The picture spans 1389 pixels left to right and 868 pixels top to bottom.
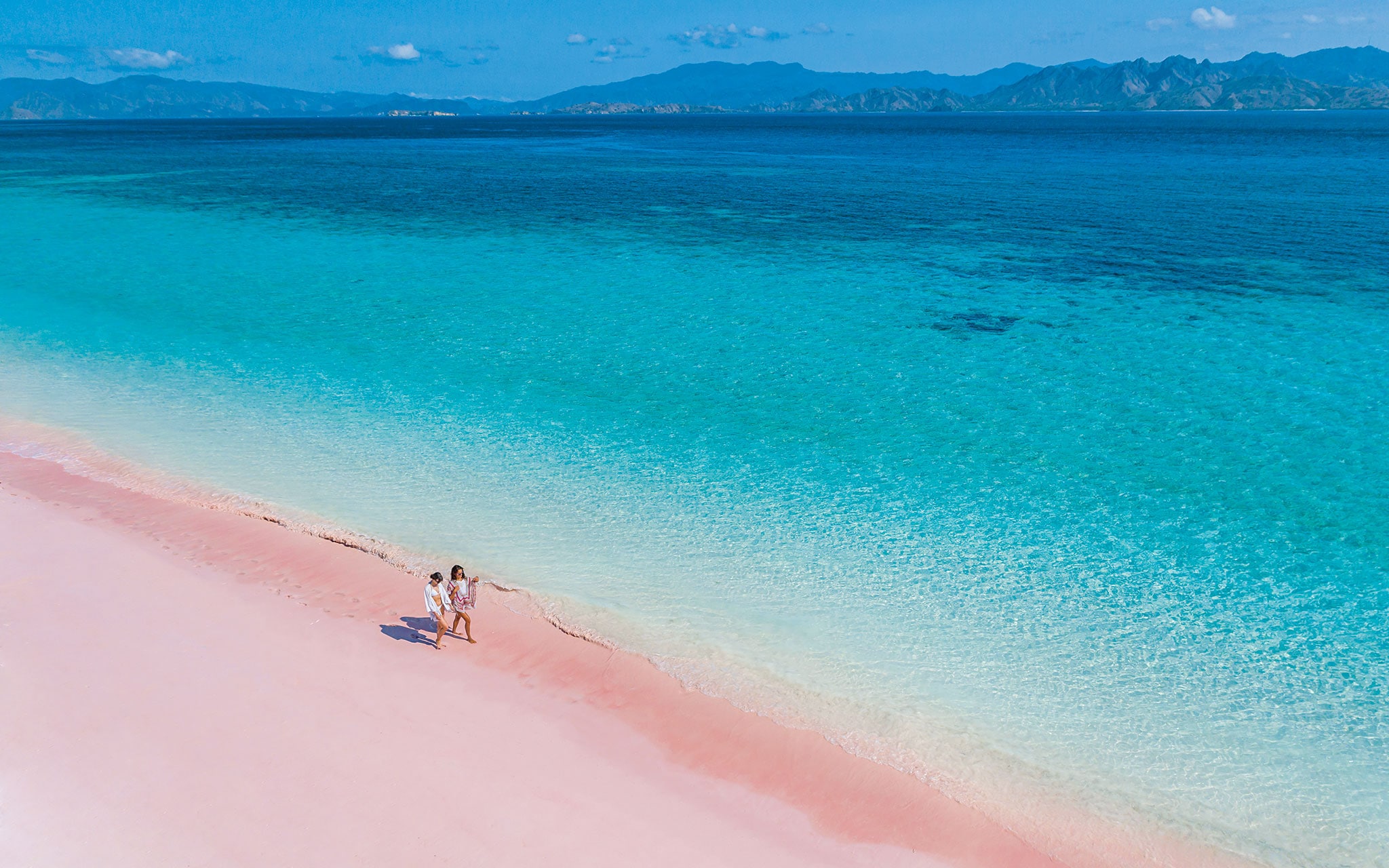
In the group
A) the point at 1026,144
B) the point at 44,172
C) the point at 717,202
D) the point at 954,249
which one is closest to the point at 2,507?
the point at 954,249

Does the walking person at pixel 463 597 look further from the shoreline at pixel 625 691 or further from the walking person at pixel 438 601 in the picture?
the shoreline at pixel 625 691

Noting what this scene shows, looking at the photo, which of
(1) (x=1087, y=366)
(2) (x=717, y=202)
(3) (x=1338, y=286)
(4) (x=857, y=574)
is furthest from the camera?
(2) (x=717, y=202)

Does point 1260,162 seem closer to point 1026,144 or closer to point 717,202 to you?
point 1026,144

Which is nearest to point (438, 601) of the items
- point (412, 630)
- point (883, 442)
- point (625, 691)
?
point (412, 630)

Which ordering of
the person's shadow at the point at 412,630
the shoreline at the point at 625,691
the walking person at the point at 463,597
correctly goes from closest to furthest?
the shoreline at the point at 625,691, the walking person at the point at 463,597, the person's shadow at the point at 412,630

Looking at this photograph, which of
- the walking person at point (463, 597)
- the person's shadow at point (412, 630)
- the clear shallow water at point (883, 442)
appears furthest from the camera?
the person's shadow at point (412, 630)

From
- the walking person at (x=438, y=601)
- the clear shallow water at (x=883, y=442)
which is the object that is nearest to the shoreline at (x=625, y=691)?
the walking person at (x=438, y=601)

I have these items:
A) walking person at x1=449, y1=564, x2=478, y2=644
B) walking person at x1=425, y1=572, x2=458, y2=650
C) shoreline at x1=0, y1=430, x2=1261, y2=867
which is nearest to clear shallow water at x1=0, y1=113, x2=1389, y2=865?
shoreline at x1=0, y1=430, x2=1261, y2=867
